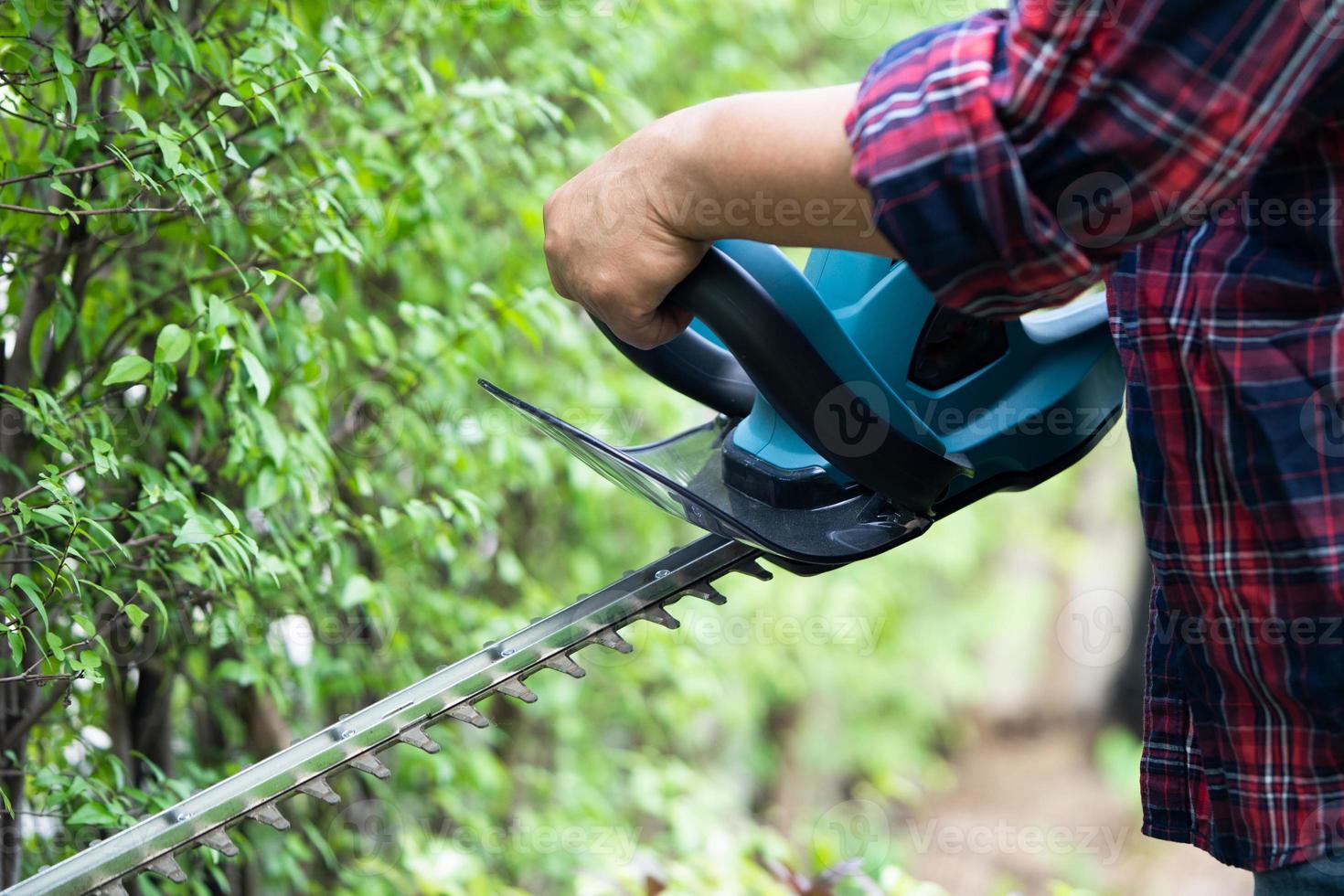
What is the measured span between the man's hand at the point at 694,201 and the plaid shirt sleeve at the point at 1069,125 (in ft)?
0.13

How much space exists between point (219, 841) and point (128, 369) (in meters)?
0.52

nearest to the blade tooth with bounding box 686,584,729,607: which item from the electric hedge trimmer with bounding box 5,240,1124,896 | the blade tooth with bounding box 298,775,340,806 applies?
the electric hedge trimmer with bounding box 5,240,1124,896

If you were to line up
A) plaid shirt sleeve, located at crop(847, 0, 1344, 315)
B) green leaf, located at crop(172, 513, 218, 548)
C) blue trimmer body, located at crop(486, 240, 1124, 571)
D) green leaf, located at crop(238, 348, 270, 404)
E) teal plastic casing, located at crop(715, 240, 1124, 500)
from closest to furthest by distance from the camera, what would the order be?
plaid shirt sleeve, located at crop(847, 0, 1344, 315) → blue trimmer body, located at crop(486, 240, 1124, 571) → teal plastic casing, located at crop(715, 240, 1124, 500) → green leaf, located at crop(172, 513, 218, 548) → green leaf, located at crop(238, 348, 270, 404)

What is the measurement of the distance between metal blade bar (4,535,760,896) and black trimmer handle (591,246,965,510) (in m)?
0.15

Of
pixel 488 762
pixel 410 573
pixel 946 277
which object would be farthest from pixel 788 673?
pixel 946 277

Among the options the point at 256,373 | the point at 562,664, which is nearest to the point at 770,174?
the point at 562,664

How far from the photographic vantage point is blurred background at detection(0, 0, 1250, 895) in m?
1.32

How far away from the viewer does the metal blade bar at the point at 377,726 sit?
101cm

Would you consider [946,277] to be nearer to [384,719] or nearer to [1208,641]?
[1208,641]

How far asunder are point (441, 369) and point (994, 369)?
107 cm

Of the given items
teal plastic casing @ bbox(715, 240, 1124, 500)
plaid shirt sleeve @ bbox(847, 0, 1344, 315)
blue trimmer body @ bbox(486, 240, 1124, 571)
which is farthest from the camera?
teal plastic casing @ bbox(715, 240, 1124, 500)

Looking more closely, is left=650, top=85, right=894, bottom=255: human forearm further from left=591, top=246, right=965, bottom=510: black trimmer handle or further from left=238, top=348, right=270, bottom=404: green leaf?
left=238, top=348, right=270, bottom=404: green leaf

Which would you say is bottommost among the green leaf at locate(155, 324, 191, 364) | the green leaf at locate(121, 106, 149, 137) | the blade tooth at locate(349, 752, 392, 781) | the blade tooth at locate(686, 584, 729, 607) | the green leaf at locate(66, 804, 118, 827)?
the green leaf at locate(66, 804, 118, 827)

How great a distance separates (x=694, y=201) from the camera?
0.84 metres
